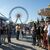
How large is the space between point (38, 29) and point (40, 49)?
186 cm

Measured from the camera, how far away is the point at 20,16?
29453 millimetres

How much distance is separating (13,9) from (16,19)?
2.10 metres

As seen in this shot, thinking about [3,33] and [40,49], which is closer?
[40,49]

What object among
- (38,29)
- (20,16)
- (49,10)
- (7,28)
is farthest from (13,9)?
(49,10)

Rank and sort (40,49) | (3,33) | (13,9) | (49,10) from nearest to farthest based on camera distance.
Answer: (49,10), (40,49), (3,33), (13,9)

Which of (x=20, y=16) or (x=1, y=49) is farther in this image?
(x=20, y=16)

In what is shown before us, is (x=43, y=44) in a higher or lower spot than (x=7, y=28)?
lower

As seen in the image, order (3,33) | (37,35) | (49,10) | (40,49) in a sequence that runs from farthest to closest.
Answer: (3,33), (37,35), (40,49), (49,10)

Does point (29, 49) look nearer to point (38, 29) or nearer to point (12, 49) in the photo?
point (12, 49)

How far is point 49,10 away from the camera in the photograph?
11711mm

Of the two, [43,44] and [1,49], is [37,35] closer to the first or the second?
[43,44]

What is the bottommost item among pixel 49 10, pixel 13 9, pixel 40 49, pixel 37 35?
pixel 40 49

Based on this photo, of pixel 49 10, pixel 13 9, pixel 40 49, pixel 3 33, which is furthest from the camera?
pixel 13 9

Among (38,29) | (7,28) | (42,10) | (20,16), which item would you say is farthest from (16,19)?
(42,10)
